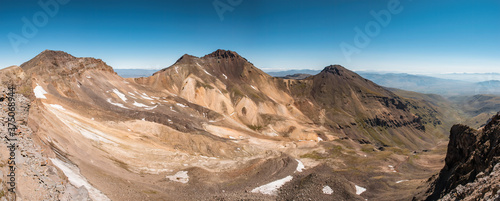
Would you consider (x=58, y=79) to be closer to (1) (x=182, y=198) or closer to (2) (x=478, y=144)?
(1) (x=182, y=198)

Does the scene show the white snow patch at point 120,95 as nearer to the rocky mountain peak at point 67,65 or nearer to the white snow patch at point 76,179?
the rocky mountain peak at point 67,65

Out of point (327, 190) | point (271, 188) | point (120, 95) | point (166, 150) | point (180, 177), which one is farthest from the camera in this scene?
point (120, 95)

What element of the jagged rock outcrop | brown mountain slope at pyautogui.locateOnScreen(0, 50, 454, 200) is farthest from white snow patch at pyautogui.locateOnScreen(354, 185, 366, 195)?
the jagged rock outcrop

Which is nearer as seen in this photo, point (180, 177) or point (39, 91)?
point (180, 177)

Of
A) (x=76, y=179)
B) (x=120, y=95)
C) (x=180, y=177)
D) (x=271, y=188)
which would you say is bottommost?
(x=271, y=188)

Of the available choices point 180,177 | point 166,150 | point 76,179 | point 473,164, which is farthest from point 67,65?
point 473,164

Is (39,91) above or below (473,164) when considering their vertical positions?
above

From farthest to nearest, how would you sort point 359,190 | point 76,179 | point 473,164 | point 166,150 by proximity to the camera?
point 166,150
point 359,190
point 76,179
point 473,164

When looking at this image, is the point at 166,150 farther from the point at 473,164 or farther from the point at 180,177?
the point at 473,164
